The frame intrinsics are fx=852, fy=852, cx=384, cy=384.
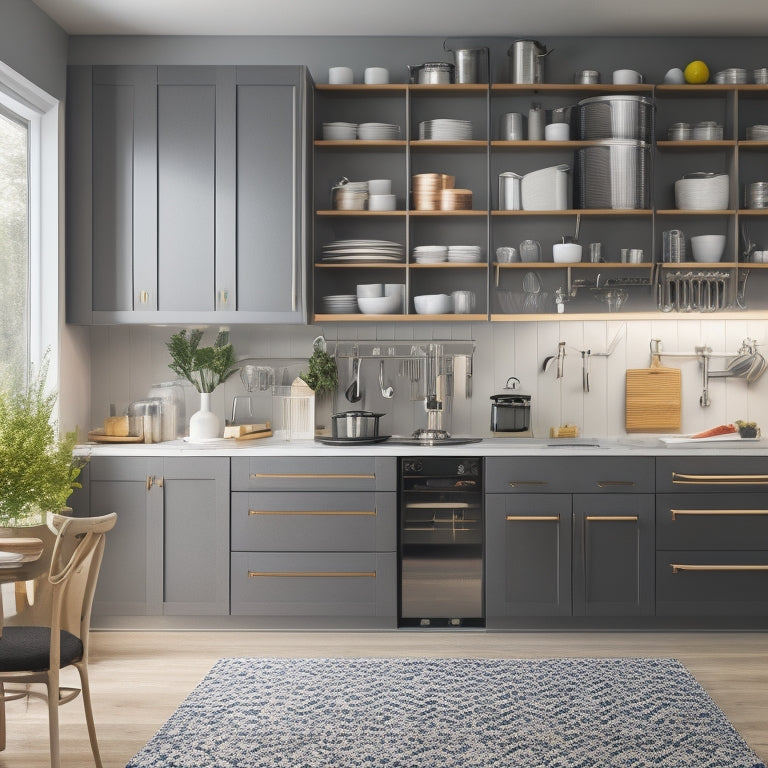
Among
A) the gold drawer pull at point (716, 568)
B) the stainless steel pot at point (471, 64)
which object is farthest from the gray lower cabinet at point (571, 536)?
the stainless steel pot at point (471, 64)

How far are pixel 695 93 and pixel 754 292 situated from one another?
104 centimetres

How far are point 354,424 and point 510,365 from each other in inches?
36.1

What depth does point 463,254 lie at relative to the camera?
4.23 metres

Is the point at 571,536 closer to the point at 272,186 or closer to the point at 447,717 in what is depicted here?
the point at 447,717

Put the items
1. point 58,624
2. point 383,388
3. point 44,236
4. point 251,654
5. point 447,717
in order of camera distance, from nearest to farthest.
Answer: point 58,624
point 447,717
point 251,654
point 44,236
point 383,388

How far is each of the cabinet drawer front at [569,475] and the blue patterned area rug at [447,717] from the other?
752 millimetres

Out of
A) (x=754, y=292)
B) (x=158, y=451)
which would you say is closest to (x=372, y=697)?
(x=158, y=451)

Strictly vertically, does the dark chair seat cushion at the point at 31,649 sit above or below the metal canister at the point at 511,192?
below

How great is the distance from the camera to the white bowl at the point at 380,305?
4184 millimetres

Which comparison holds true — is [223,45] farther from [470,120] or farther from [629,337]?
[629,337]

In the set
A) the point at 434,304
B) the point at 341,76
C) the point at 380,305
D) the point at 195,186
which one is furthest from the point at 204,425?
the point at 341,76

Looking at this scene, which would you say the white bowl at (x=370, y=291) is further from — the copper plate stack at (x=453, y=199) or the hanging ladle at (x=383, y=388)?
the copper plate stack at (x=453, y=199)

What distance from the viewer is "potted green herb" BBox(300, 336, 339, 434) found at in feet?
14.2

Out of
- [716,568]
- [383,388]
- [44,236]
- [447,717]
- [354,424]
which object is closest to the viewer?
[447,717]
